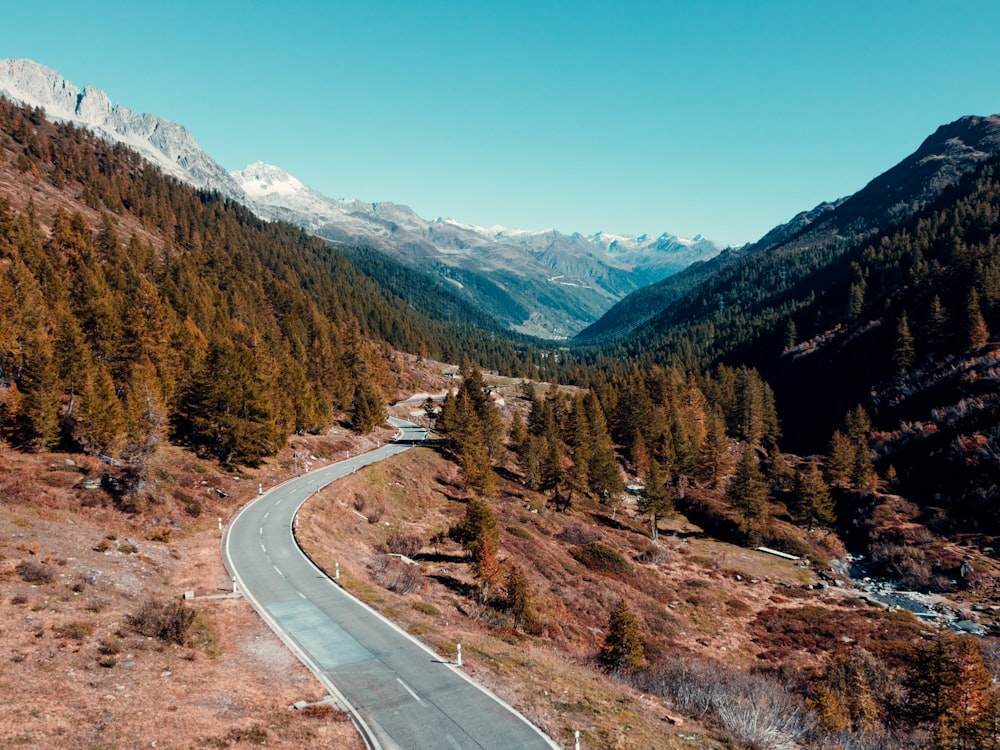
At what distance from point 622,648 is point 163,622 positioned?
21365 mm

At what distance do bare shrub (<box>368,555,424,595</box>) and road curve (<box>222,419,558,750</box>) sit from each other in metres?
3.77

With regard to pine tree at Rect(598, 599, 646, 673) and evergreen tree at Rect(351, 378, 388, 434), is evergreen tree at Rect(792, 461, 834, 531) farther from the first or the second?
evergreen tree at Rect(351, 378, 388, 434)

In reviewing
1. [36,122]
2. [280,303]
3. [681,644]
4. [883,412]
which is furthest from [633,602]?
[36,122]

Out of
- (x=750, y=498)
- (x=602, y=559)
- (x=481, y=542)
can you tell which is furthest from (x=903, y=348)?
(x=481, y=542)

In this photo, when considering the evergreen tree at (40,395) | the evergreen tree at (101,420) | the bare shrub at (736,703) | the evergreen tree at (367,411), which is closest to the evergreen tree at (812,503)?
the bare shrub at (736,703)

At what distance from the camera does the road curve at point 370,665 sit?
15.3m

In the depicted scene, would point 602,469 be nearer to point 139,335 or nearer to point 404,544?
point 404,544

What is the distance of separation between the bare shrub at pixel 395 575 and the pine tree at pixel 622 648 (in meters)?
11.6

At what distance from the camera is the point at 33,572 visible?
71.9 feet

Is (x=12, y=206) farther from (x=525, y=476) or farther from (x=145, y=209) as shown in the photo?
(x=525, y=476)

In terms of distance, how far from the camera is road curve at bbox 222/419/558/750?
15.3m

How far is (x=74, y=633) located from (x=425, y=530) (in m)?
31.7

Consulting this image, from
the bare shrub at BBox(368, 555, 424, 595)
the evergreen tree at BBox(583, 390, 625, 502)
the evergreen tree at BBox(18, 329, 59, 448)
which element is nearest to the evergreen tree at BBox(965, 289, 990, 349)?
the evergreen tree at BBox(583, 390, 625, 502)

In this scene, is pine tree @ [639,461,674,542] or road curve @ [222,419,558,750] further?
pine tree @ [639,461,674,542]
